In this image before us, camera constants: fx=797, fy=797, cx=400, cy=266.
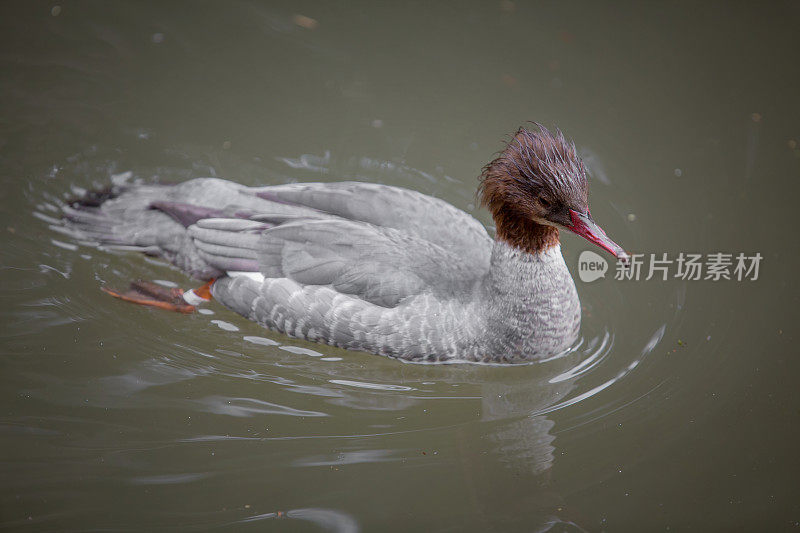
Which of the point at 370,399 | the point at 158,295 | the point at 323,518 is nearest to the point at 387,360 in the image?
the point at 370,399

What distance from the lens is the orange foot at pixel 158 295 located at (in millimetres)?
5148

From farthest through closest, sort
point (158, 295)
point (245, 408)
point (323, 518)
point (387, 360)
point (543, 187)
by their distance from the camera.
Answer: point (158, 295) → point (387, 360) → point (245, 408) → point (543, 187) → point (323, 518)

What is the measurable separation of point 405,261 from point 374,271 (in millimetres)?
193

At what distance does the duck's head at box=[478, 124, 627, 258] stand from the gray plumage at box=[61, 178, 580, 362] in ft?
0.93

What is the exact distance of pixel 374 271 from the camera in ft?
15.4

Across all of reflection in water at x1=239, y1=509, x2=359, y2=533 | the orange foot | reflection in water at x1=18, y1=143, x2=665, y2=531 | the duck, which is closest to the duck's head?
Answer: the duck

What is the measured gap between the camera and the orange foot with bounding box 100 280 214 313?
5.15m

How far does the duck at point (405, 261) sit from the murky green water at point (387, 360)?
0.24m

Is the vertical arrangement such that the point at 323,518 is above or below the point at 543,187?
below

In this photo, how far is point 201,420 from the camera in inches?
180

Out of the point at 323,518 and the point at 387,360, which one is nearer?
the point at 323,518

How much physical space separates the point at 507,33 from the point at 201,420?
4727 millimetres

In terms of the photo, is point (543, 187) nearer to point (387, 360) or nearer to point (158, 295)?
point (387, 360)

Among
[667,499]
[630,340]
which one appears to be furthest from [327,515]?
[630,340]
